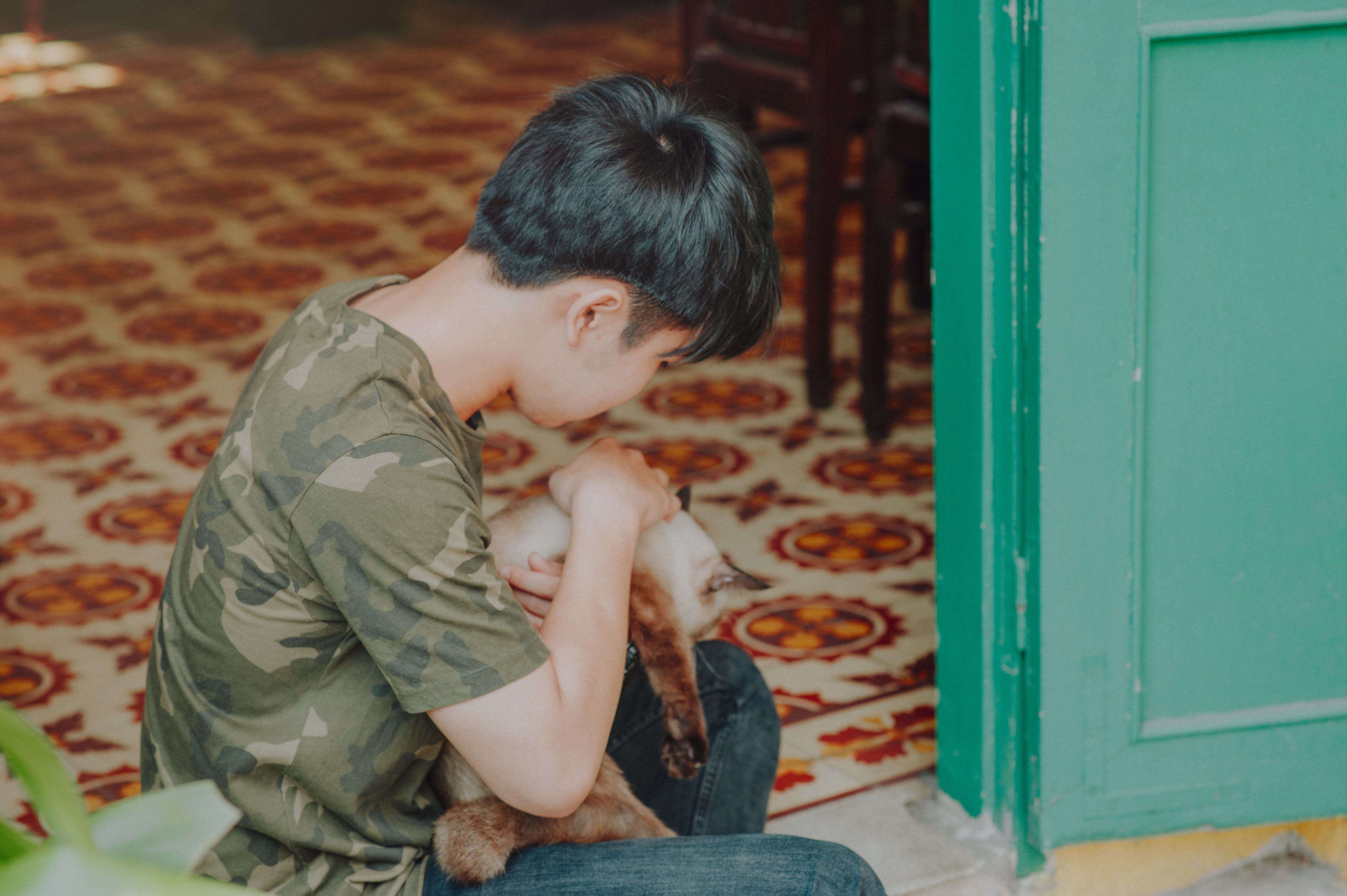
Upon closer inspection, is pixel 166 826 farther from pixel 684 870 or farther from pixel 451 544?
pixel 684 870

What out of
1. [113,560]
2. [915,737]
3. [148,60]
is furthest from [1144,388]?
[148,60]

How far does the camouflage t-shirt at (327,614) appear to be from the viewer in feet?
2.83

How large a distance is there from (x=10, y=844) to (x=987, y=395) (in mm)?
976

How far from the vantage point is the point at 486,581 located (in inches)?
34.9

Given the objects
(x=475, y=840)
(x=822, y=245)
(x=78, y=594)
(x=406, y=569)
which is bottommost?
(x=78, y=594)

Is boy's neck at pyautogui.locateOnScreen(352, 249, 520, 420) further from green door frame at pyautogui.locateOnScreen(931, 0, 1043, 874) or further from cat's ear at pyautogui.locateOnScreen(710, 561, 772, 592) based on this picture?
green door frame at pyautogui.locateOnScreen(931, 0, 1043, 874)

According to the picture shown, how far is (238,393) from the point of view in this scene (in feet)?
9.34

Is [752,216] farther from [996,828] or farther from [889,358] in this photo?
[889,358]

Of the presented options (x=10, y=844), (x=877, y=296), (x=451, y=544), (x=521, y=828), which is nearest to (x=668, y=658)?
(x=521, y=828)

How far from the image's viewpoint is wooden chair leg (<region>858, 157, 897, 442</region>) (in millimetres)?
2393

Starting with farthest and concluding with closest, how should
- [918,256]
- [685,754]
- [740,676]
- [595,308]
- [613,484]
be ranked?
[918,256] < [740,676] < [685,754] < [613,484] < [595,308]

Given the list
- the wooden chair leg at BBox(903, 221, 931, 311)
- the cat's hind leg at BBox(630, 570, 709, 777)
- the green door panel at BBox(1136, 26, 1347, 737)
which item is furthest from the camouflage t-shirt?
the wooden chair leg at BBox(903, 221, 931, 311)

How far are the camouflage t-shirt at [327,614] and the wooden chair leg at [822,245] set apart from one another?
1644mm

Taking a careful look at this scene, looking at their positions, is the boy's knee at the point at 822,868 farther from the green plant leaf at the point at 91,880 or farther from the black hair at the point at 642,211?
the green plant leaf at the point at 91,880
